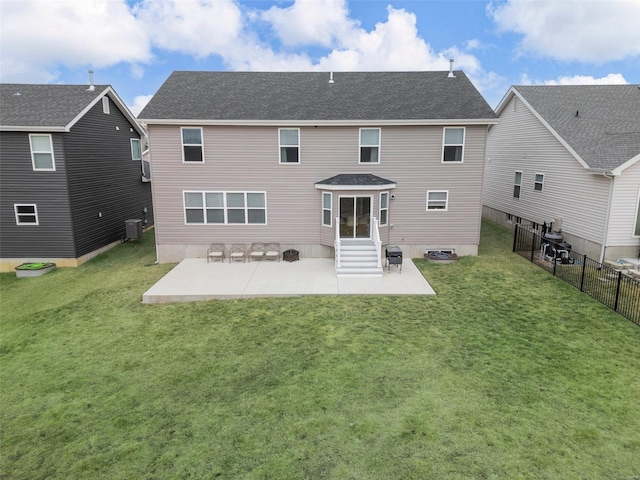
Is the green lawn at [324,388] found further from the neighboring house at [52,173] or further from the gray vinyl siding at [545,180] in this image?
the neighboring house at [52,173]

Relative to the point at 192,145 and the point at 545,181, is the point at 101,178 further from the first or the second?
the point at 545,181

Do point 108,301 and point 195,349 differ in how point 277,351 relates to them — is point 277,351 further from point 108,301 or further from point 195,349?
point 108,301

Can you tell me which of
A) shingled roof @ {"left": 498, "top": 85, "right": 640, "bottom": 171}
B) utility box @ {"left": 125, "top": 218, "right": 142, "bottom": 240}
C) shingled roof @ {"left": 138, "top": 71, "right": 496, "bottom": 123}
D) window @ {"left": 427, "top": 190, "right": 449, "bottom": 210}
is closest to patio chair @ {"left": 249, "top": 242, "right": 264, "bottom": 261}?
shingled roof @ {"left": 138, "top": 71, "right": 496, "bottom": 123}


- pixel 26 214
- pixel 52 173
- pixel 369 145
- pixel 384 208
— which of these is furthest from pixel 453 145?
pixel 26 214

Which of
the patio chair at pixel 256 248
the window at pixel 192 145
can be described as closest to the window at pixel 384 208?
the patio chair at pixel 256 248

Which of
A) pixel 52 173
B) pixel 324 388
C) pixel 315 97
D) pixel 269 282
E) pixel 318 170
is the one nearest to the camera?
pixel 324 388

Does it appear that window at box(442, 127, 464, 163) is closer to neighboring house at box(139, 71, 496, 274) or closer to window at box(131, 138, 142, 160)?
neighboring house at box(139, 71, 496, 274)
